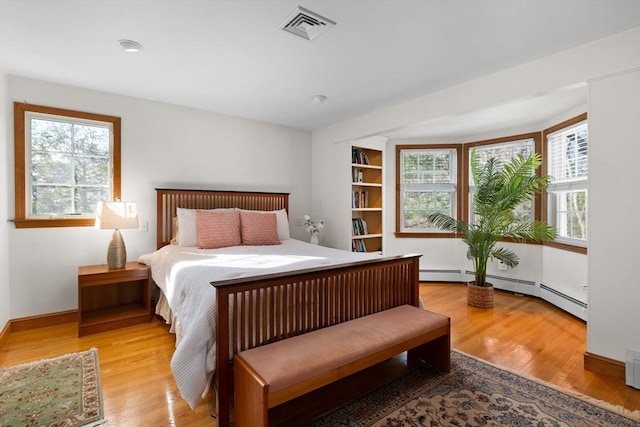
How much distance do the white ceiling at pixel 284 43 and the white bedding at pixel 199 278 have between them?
5.44 feet

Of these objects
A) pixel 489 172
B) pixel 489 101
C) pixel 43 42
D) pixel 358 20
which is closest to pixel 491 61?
pixel 489 101

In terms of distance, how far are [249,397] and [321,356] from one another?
40cm

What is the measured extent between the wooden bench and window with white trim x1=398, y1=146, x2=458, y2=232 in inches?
120

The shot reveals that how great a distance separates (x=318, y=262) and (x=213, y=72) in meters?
1.95

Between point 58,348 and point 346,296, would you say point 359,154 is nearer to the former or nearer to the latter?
point 346,296

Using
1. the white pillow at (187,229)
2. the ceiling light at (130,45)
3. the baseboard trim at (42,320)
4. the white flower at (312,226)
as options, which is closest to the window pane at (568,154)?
the white flower at (312,226)

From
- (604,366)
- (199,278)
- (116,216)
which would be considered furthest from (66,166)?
(604,366)

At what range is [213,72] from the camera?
2.86 m

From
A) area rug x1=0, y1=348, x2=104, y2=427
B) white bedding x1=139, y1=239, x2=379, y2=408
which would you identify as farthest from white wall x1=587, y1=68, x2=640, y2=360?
area rug x1=0, y1=348, x2=104, y2=427

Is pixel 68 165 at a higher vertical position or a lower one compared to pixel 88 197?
higher

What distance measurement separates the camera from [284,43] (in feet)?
7.67

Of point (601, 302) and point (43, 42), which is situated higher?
point (43, 42)

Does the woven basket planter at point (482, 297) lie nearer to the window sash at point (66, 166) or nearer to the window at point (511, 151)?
the window at point (511, 151)

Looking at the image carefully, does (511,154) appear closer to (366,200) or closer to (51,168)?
(366,200)
